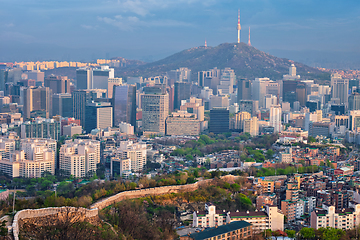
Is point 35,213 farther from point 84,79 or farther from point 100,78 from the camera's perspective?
point 84,79

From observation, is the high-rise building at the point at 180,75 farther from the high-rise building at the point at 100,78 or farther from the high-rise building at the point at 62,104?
the high-rise building at the point at 62,104

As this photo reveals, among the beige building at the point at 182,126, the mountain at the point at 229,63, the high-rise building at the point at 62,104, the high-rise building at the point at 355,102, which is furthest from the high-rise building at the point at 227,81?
the beige building at the point at 182,126

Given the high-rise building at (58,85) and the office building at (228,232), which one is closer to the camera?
the office building at (228,232)

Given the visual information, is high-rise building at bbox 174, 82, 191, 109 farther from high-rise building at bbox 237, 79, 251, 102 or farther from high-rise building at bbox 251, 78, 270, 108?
high-rise building at bbox 251, 78, 270, 108

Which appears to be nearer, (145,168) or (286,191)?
(286,191)

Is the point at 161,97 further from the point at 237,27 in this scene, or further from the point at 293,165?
the point at 237,27

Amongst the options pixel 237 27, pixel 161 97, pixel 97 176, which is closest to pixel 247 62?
pixel 237 27
